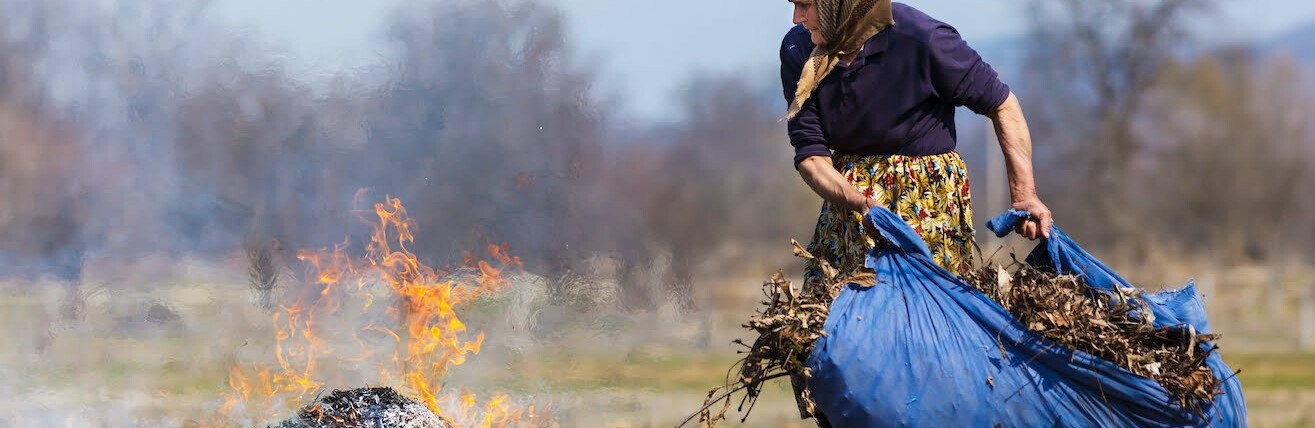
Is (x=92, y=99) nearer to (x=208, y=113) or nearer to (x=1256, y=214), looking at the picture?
(x=208, y=113)

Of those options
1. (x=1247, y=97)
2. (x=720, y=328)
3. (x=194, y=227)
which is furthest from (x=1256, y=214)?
(x=194, y=227)

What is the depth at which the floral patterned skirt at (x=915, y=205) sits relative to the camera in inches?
164

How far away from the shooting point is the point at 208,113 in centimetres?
749

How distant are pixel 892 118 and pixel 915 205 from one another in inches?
10.0

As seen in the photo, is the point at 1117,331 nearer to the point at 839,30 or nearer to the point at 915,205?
the point at 915,205

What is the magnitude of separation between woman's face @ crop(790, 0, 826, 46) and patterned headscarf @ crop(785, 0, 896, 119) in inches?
0.5

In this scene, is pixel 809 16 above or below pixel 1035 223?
above

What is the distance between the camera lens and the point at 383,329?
6238mm

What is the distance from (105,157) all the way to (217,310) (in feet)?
3.02

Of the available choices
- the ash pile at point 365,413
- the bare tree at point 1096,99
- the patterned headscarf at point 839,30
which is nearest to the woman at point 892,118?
the patterned headscarf at point 839,30

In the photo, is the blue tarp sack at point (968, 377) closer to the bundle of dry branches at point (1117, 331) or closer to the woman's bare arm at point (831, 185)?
the bundle of dry branches at point (1117, 331)

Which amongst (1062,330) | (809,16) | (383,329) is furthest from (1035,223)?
(383,329)

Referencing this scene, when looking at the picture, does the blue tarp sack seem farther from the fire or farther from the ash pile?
the fire

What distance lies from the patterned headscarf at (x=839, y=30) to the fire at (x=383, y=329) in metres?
1.96
